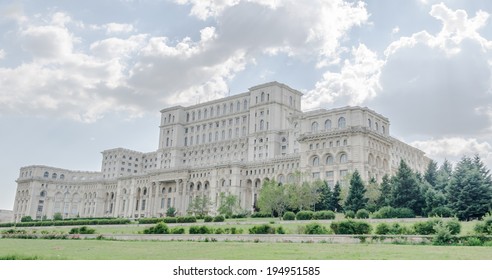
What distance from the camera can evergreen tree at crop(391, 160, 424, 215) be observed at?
49.1 metres

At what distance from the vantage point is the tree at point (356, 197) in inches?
2216

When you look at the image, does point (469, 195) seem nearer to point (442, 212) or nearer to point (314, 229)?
point (442, 212)

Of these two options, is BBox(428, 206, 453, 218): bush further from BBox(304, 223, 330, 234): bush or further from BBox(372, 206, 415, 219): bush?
BBox(304, 223, 330, 234): bush

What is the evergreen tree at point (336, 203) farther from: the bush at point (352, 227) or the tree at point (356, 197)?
the bush at point (352, 227)

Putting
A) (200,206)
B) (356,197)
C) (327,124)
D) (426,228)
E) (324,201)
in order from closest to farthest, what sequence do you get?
(426,228), (356,197), (324,201), (327,124), (200,206)

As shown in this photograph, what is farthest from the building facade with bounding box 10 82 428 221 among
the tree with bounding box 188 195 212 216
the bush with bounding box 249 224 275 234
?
the bush with bounding box 249 224 275 234

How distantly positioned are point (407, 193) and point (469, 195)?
9.97 metres

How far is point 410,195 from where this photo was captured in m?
49.5

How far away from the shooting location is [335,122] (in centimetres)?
8412

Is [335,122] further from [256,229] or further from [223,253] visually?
[223,253]

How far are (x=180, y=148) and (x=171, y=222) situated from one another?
67860 mm

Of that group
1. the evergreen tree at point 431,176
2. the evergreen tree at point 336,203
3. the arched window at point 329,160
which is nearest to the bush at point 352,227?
the evergreen tree at point 336,203

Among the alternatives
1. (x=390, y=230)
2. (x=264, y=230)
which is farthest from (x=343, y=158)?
(x=390, y=230)
